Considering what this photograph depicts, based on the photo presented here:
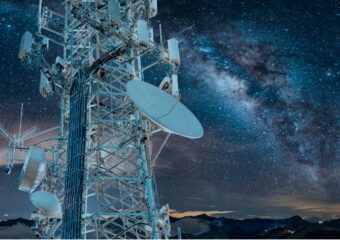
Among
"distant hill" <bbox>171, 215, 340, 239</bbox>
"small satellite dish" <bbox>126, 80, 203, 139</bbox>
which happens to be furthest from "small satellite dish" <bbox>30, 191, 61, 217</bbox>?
"distant hill" <bbox>171, 215, 340, 239</bbox>

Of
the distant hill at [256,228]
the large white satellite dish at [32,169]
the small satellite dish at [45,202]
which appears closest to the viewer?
the small satellite dish at [45,202]

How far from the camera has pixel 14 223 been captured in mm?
41719

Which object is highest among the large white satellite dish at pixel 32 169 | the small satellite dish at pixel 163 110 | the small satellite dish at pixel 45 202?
the small satellite dish at pixel 163 110

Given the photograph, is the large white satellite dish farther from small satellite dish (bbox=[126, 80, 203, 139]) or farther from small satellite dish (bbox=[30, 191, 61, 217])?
small satellite dish (bbox=[126, 80, 203, 139])

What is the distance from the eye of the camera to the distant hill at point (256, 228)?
49312mm

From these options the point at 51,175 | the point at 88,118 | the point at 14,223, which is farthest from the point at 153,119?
the point at 14,223

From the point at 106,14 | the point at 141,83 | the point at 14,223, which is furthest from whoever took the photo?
the point at 14,223

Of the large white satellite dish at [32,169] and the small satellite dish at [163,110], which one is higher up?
the small satellite dish at [163,110]

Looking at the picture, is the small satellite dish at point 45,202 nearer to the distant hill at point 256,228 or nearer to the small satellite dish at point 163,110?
the small satellite dish at point 163,110

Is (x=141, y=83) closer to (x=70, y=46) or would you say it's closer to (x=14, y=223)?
(x=70, y=46)

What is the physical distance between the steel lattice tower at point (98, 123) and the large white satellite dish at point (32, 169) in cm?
91

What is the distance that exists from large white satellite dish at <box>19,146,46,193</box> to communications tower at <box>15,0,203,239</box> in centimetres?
3

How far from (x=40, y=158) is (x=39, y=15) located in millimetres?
5982

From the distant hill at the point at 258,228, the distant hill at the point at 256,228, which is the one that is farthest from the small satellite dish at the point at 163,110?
the distant hill at the point at 258,228
